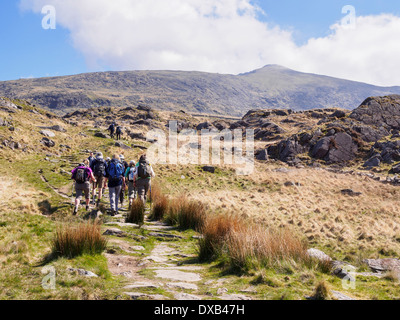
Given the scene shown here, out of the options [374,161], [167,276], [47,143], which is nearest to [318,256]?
[167,276]

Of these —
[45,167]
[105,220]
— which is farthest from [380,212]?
[45,167]

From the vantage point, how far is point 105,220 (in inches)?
423

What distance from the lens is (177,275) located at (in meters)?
6.13

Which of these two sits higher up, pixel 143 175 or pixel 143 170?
pixel 143 170

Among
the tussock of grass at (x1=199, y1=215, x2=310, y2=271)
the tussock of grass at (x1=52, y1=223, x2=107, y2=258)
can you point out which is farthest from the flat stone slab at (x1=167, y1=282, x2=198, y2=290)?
the tussock of grass at (x1=52, y1=223, x2=107, y2=258)

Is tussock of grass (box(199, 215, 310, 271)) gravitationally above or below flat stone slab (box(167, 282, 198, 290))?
above

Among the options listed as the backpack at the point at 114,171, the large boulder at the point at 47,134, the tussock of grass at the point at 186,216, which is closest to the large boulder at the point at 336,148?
the tussock of grass at the point at 186,216

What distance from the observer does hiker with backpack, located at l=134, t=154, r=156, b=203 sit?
40.6ft

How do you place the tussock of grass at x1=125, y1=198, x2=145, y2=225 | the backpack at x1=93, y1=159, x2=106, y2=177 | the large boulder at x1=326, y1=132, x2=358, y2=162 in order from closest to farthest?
1. the tussock of grass at x1=125, y1=198, x2=145, y2=225
2. the backpack at x1=93, y1=159, x2=106, y2=177
3. the large boulder at x1=326, y1=132, x2=358, y2=162

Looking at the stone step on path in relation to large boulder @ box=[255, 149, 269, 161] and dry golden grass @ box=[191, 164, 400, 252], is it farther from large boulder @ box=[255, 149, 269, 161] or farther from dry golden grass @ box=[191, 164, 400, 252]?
large boulder @ box=[255, 149, 269, 161]

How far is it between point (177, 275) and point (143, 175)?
6.87 metres

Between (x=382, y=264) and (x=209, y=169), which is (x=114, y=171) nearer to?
(x=382, y=264)

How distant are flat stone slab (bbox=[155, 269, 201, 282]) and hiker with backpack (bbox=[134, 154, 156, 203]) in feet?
20.7
